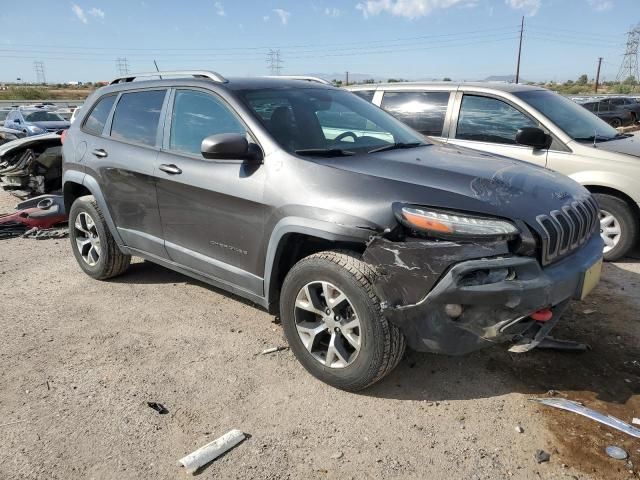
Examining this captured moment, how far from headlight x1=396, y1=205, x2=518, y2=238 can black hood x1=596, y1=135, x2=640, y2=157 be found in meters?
3.57

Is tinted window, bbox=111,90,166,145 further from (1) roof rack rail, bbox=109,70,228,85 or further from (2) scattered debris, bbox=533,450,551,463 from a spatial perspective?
(2) scattered debris, bbox=533,450,551,463

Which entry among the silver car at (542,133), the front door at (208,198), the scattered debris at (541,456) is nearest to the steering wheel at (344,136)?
the front door at (208,198)

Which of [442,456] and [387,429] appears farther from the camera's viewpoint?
[387,429]

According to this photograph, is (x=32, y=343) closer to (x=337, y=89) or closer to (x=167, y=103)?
(x=167, y=103)

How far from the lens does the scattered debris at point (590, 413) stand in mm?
2684

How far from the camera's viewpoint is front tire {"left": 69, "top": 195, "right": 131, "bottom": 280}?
15.5ft

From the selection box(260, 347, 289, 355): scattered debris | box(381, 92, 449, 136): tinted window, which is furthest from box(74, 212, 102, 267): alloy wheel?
box(381, 92, 449, 136): tinted window

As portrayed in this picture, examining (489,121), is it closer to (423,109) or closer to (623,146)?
(423,109)

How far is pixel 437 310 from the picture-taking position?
267 centimetres

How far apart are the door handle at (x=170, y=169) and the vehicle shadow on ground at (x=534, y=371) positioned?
6.65ft

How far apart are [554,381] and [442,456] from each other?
1037mm

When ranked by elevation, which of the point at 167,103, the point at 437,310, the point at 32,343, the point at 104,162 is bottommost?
the point at 32,343

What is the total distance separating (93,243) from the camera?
4.93m

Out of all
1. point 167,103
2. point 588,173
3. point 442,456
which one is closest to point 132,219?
point 167,103
